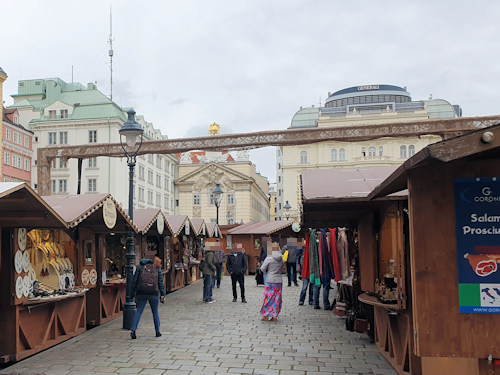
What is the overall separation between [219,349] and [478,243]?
5.54 m

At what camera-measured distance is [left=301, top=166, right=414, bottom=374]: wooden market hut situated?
6.44m

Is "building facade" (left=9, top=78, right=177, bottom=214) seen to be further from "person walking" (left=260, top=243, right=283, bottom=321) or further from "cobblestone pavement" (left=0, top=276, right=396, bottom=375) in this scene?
"cobblestone pavement" (left=0, top=276, right=396, bottom=375)

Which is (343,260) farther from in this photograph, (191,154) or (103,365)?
(191,154)

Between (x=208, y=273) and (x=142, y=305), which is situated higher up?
(x=208, y=273)

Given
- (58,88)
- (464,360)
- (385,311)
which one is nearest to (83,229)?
(385,311)

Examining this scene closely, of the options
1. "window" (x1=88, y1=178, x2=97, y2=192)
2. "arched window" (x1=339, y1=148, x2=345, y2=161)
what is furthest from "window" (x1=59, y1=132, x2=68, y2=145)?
"arched window" (x1=339, y1=148, x2=345, y2=161)

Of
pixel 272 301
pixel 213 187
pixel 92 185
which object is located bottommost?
pixel 272 301

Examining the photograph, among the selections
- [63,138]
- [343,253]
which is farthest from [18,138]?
[343,253]

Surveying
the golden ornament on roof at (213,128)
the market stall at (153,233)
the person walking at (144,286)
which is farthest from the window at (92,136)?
the person walking at (144,286)

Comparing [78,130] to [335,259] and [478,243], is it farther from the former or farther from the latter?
[478,243]

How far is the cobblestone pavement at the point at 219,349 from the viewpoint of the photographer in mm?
7469

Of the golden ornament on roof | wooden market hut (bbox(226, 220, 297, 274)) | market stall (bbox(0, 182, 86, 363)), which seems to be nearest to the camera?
market stall (bbox(0, 182, 86, 363))

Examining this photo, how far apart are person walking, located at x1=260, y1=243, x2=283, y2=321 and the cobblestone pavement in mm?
281

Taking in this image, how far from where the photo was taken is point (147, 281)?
9664 millimetres
